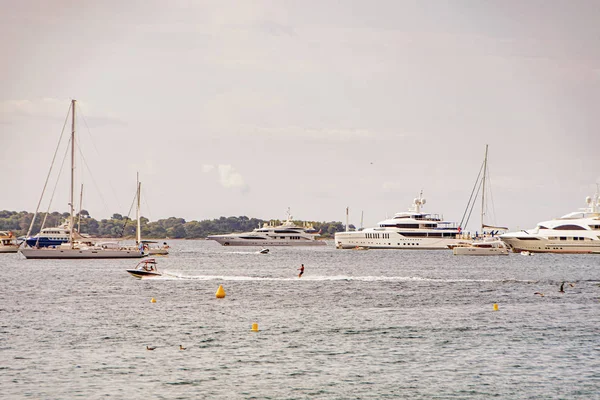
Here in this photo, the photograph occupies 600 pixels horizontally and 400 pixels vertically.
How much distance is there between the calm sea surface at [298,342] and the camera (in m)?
33.1

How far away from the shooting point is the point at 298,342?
43812 mm

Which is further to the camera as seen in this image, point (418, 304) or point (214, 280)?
point (214, 280)

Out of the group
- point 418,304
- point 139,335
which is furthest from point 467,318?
point 139,335

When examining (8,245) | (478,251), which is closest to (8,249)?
(8,245)

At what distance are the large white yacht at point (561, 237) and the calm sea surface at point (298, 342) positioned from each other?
94.0m

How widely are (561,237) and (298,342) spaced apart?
138 metres

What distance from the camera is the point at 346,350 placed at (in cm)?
4131

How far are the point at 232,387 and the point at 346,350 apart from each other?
9908 mm

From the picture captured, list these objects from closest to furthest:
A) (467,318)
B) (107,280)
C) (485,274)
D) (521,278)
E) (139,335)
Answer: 1. (139,335)
2. (467,318)
3. (107,280)
4. (521,278)
5. (485,274)

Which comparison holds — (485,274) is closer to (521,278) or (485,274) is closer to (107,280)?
(521,278)

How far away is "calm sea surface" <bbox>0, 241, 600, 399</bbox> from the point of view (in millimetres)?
33062

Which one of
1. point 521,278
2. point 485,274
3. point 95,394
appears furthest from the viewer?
point 485,274

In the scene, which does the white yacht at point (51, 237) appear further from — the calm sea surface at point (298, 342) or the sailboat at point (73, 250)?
the calm sea surface at point (298, 342)

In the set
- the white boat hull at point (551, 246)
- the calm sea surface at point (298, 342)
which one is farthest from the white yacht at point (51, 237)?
the white boat hull at point (551, 246)
